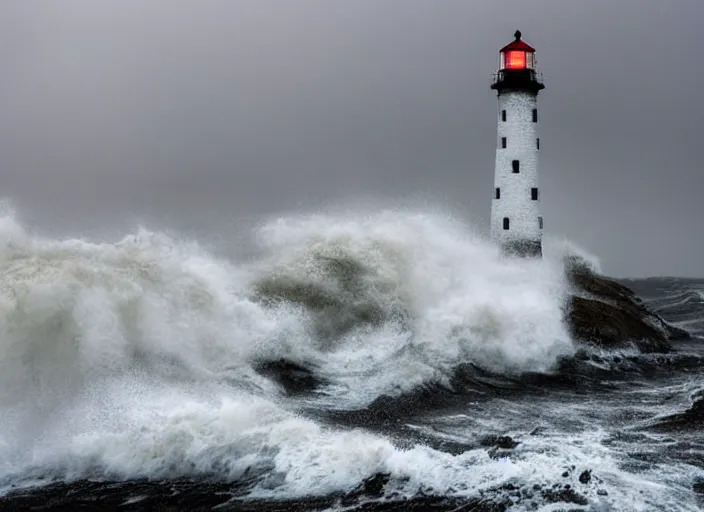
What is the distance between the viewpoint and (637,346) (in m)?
19.1

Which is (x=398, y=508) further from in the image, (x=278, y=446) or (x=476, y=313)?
(x=476, y=313)

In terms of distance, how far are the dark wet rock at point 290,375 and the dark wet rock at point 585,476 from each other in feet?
18.5

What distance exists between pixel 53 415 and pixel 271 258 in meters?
9.53

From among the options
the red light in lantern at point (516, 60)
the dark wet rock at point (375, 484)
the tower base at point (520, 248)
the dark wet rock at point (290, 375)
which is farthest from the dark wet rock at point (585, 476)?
the red light in lantern at point (516, 60)

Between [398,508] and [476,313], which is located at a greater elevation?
[476,313]

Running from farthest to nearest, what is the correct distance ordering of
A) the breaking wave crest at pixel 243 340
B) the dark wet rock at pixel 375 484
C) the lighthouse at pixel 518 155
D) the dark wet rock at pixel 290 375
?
the lighthouse at pixel 518 155, the dark wet rock at pixel 290 375, the breaking wave crest at pixel 243 340, the dark wet rock at pixel 375 484

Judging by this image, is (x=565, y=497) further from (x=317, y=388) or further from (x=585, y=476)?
(x=317, y=388)

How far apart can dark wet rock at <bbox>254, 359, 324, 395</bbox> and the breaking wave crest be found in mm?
233

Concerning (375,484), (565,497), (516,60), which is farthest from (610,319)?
(375,484)

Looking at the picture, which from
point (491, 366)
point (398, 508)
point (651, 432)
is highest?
point (491, 366)

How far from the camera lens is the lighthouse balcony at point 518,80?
23.3 metres

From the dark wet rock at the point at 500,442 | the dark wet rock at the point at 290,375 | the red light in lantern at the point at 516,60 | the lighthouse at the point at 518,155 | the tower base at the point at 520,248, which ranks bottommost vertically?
the dark wet rock at the point at 500,442

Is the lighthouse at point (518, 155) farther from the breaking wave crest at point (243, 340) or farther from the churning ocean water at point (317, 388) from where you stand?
the churning ocean water at point (317, 388)

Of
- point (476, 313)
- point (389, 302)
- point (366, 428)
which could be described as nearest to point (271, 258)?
point (389, 302)
